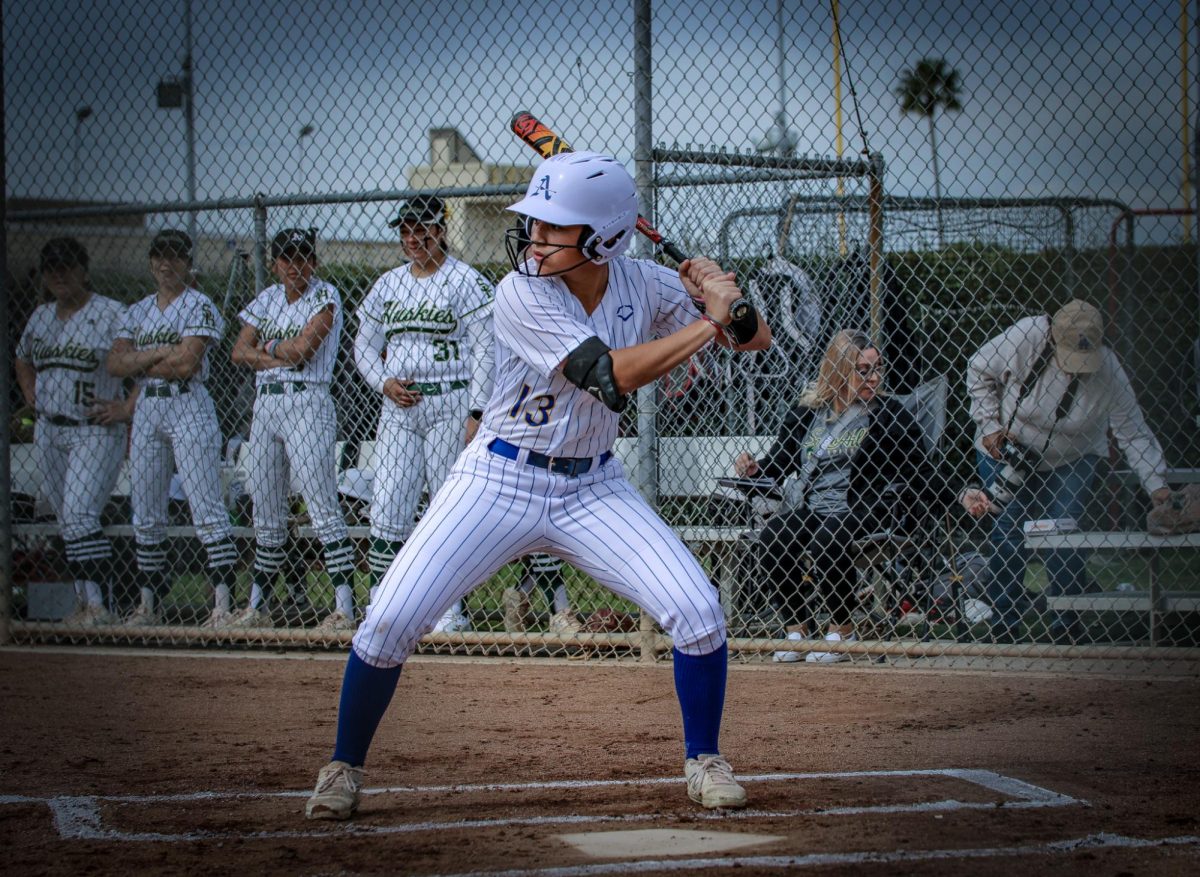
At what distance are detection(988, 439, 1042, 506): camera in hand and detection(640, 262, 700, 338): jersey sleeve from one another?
2.36m

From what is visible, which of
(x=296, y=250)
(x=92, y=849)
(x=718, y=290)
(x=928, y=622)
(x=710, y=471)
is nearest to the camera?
(x=92, y=849)

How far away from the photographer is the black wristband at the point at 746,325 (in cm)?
299

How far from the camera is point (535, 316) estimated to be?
3014 millimetres

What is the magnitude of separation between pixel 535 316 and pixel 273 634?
3.32 meters

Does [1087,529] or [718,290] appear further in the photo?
[1087,529]

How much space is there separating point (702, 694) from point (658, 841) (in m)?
0.47

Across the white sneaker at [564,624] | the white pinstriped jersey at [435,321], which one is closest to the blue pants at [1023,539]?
the white sneaker at [564,624]

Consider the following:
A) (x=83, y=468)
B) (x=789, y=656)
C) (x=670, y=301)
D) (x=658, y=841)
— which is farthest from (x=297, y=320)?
(x=658, y=841)

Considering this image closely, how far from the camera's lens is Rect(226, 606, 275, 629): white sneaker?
6.02m

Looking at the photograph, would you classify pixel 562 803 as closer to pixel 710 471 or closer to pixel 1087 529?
pixel 710 471

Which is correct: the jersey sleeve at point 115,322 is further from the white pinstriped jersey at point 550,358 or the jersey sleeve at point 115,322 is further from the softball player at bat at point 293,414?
the white pinstriped jersey at point 550,358

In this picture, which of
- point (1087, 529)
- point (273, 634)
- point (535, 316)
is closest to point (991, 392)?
point (1087, 529)

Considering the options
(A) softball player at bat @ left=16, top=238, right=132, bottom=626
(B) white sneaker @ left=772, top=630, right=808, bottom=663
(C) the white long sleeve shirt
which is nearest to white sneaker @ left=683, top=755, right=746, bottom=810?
(B) white sneaker @ left=772, top=630, right=808, bottom=663

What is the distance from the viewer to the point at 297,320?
5.96m
